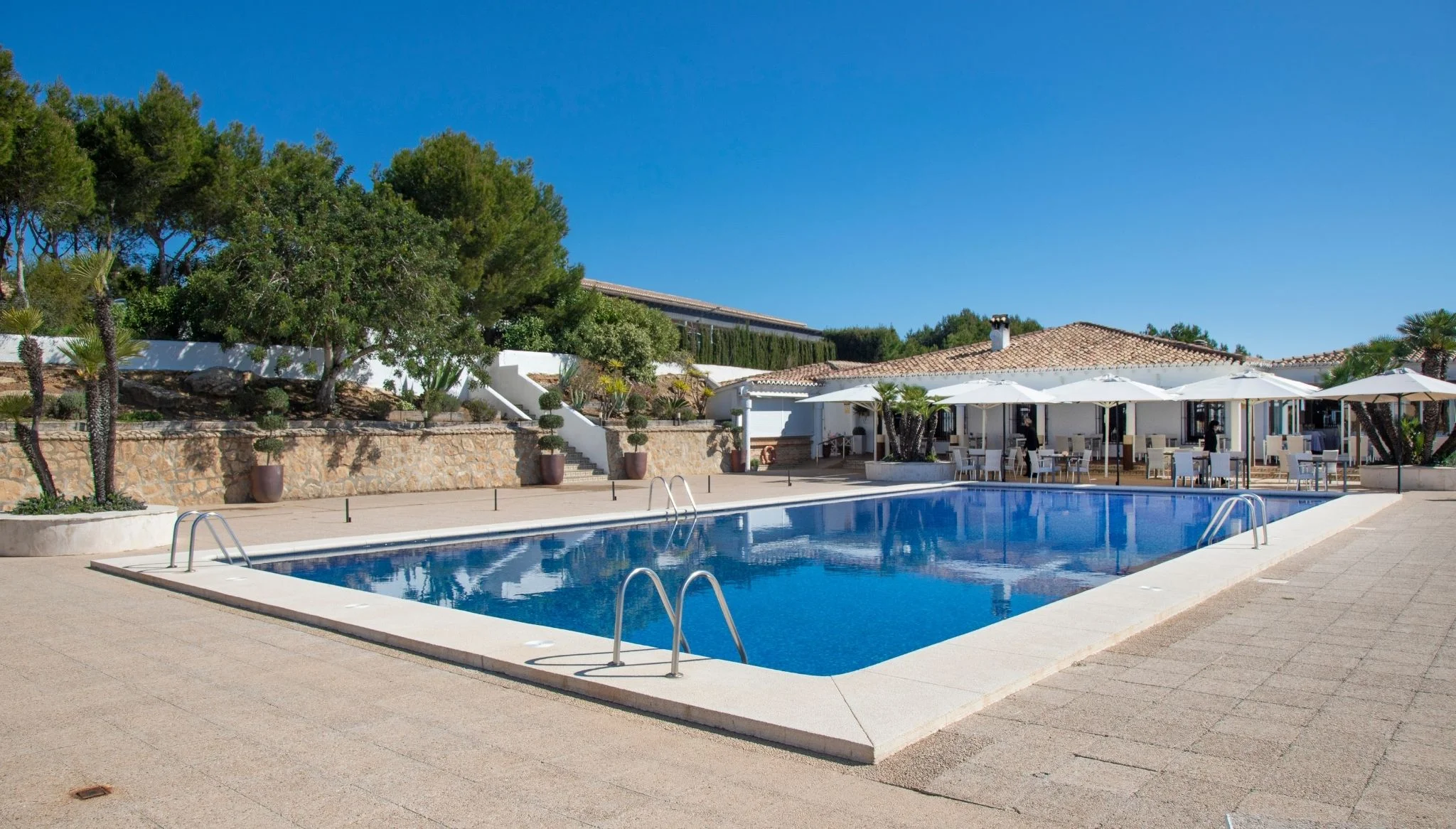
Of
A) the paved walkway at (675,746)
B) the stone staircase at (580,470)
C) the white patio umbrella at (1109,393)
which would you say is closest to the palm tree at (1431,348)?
the white patio umbrella at (1109,393)

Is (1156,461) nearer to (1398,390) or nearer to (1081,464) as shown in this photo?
(1081,464)

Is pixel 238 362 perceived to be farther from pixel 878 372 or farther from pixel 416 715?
pixel 416 715

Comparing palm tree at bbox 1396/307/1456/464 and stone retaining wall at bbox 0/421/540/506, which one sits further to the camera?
palm tree at bbox 1396/307/1456/464

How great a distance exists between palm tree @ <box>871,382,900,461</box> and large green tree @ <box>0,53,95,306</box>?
19187 mm

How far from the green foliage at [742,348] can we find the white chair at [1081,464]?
17.6 m

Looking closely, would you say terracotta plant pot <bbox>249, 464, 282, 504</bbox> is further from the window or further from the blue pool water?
the window

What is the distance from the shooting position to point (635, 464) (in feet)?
80.0

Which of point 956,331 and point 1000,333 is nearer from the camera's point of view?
point 1000,333

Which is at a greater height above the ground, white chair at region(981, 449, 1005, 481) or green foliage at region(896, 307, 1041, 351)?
green foliage at region(896, 307, 1041, 351)

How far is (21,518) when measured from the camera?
11.7m

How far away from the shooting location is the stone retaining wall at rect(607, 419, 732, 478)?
81.1 ft

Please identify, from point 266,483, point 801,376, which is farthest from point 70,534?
point 801,376

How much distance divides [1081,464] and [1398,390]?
6228mm

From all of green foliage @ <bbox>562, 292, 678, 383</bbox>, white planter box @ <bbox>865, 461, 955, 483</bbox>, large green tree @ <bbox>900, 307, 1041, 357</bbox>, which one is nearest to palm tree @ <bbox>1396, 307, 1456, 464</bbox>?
white planter box @ <bbox>865, 461, 955, 483</bbox>
